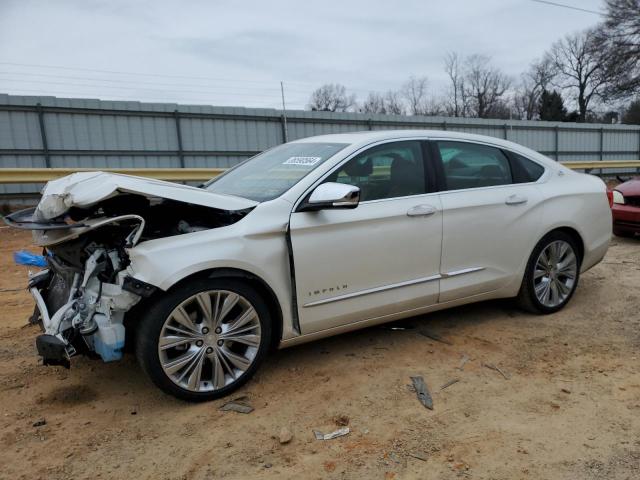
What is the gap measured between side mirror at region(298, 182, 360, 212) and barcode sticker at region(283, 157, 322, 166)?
38 centimetres

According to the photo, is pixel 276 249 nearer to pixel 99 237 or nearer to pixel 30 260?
pixel 99 237

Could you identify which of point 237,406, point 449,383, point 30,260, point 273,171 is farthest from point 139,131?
point 449,383

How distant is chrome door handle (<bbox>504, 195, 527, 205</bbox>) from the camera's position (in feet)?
13.3

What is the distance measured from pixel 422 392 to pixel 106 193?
2.19 metres

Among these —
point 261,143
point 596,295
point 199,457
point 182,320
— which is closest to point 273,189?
point 182,320

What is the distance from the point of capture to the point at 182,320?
9.35 feet

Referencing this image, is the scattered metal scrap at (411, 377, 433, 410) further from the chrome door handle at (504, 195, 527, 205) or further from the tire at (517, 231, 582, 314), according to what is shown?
the chrome door handle at (504, 195, 527, 205)

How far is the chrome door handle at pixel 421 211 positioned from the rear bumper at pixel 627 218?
5.11 m

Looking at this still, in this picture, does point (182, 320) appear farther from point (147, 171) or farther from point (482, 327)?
point (147, 171)

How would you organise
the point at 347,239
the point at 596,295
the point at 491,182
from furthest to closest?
the point at 596,295, the point at 491,182, the point at 347,239

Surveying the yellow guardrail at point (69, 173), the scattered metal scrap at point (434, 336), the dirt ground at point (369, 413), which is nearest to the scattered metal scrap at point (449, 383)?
the dirt ground at point (369, 413)

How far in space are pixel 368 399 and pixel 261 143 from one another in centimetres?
1286

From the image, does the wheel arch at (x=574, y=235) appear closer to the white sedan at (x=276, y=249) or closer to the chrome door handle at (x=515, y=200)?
the white sedan at (x=276, y=249)

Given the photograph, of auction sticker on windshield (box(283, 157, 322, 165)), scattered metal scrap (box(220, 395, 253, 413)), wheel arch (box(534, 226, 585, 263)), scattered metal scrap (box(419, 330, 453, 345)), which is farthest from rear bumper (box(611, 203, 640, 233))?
scattered metal scrap (box(220, 395, 253, 413))
